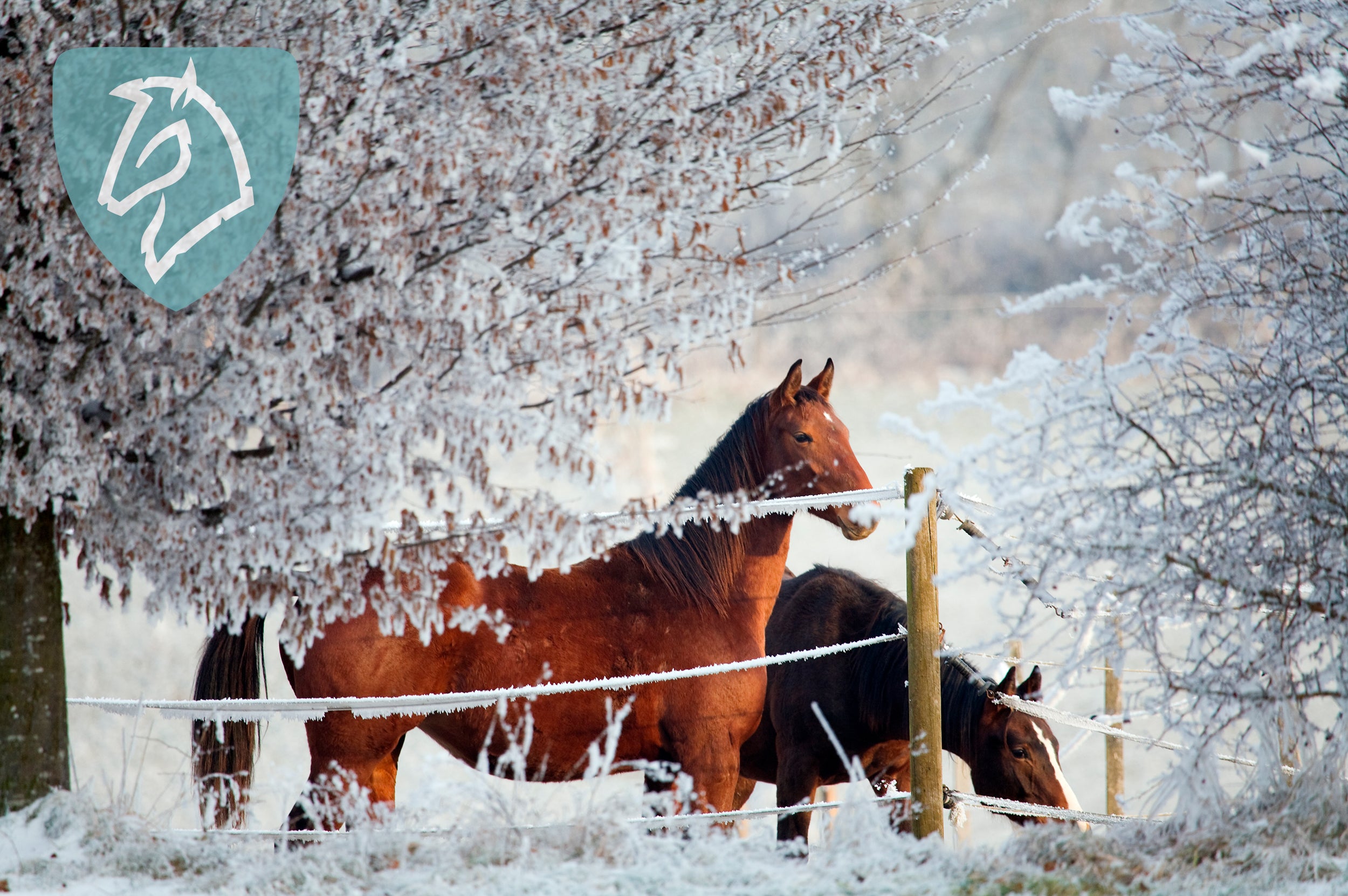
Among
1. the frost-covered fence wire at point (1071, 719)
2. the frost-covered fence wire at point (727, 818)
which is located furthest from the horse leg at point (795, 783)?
the frost-covered fence wire at point (1071, 719)

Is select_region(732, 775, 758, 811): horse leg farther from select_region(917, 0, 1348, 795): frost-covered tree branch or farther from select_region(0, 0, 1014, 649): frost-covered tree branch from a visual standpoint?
select_region(0, 0, 1014, 649): frost-covered tree branch

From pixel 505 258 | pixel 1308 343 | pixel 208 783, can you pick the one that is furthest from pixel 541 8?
pixel 208 783

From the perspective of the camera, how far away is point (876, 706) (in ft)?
15.5

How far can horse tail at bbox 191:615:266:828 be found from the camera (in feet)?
12.4

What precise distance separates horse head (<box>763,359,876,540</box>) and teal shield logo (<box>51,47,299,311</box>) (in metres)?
2.00

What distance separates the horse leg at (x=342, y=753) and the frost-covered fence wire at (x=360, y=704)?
52 mm

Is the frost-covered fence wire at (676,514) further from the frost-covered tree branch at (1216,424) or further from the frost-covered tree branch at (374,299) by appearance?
the frost-covered tree branch at (1216,424)

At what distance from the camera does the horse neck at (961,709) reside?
4316mm

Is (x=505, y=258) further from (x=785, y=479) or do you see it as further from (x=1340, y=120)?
(x=1340, y=120)

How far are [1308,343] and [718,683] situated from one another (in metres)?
2.16

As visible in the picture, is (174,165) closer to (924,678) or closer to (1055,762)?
(924,678)

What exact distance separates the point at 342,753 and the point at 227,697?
0.45 metres

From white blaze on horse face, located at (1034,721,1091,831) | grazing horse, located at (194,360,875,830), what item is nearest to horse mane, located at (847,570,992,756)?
white blaze on horse face, located at (1034,721,1091,831)

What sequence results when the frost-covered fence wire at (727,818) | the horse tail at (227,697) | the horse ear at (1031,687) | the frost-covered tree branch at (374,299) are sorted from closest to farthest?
the frost-covered tree branch at (374,299) < the frost-covered fence wire at (727,818) < the horse tail at (227,697) < the horse ear at (1031,687)
